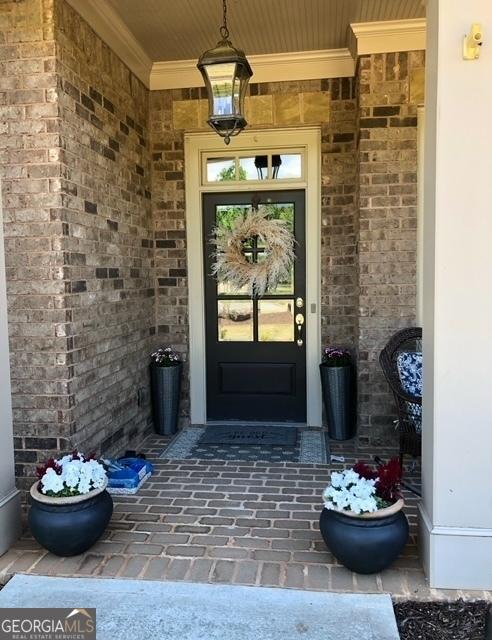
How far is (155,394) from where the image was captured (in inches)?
171

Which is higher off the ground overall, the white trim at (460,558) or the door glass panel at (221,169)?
the door glass panel at (221,169)

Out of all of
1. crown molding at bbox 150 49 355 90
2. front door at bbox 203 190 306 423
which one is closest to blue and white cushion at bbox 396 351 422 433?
front door at bbox 203 190 306 423

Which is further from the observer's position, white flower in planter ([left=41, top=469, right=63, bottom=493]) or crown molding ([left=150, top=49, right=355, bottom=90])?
crown molding ([left=150, top=49, right=355, bottom=90])

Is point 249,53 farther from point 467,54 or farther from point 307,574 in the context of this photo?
point 307,574

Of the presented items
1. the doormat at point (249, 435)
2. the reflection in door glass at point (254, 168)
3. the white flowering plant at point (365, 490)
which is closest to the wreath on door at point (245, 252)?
the reflection in door glass at point (254, 168)

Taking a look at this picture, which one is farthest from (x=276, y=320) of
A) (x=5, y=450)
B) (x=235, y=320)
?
(x=5, y=450)

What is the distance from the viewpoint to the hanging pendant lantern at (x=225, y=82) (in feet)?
9.50

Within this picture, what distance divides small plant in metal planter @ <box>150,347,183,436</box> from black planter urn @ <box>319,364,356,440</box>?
1.22 meters

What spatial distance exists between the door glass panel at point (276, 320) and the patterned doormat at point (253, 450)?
0.82 meters

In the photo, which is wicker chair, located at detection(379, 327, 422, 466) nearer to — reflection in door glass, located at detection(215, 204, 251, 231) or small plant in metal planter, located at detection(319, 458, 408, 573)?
small plant in metal planter, located at detection(319, 458, 408, 573)

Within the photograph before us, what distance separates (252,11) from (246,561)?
131 inches

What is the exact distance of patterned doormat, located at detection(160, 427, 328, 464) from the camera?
12.3ft

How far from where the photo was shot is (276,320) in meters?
4.47

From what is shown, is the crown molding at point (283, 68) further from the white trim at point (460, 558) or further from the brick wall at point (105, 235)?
the white trim at point (460, 558)
